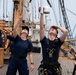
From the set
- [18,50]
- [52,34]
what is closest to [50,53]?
[52,34]

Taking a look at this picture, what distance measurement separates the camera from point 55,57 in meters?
4.76

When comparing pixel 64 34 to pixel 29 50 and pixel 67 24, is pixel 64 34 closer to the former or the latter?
pixel 29 50

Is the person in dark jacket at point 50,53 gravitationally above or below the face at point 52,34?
below

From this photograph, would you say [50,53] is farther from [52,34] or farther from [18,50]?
[18,50]

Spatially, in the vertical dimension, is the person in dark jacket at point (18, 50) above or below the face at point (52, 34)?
below

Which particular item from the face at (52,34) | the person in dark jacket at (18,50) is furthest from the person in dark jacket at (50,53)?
the person in dark jacket at (18,50)

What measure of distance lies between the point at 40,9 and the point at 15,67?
1.51 m

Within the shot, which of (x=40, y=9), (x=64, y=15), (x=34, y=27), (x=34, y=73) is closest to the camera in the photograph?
(x=40, y=9)

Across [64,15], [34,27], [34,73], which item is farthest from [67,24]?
→ [34,73]

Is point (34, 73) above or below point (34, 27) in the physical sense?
below

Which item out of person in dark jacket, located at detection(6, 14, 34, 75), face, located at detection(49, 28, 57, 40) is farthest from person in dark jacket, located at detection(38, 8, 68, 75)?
person in dark jacket, located at detection(6, 14, 34, 75)

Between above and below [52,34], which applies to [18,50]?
below

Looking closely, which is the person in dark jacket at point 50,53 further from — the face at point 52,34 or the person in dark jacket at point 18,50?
the person in dark jacket at point 18,50

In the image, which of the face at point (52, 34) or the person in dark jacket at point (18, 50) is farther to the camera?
the person in dark jacket at point (18, 50)
